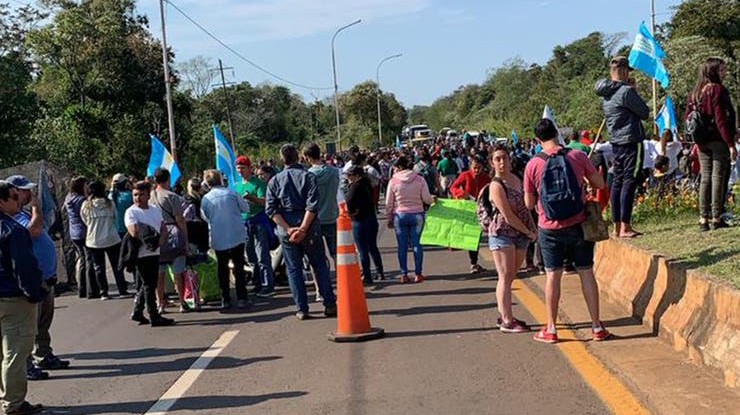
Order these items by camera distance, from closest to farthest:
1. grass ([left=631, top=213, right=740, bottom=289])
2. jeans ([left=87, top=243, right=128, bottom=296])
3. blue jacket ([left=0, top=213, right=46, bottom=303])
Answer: blue jacket ([left=0, top=213, right=46, bottom=303]) < grass ([left=631, top=213, right=740, bottom=289]) < jeans ([left=87, top=243, right=128, bottom=296])

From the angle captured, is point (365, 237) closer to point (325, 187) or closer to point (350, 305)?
point (325, 187)

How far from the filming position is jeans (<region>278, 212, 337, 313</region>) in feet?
29.9

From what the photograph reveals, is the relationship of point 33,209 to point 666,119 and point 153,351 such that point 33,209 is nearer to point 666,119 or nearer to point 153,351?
point 153,351

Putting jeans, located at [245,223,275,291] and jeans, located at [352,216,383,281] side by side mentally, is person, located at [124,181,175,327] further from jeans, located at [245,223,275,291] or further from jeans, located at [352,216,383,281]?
jeans, located at [352,216,383,281]

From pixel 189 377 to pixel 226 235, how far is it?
3393 mm

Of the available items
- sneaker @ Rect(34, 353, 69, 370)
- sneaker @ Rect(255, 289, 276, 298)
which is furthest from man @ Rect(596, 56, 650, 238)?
sneaker @ Rect(34, 353, 69, 370)

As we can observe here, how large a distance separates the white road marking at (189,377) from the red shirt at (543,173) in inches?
130

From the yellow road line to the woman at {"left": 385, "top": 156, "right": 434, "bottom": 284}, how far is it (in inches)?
132

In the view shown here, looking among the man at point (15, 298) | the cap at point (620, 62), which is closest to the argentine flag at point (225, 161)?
the cap at point (620, 62)

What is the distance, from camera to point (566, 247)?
7035 millimetres

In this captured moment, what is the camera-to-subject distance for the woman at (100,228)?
12.0 meters

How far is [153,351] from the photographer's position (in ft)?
27.4

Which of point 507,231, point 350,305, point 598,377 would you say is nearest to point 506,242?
point 507,231

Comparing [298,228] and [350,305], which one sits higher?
[298,228]
